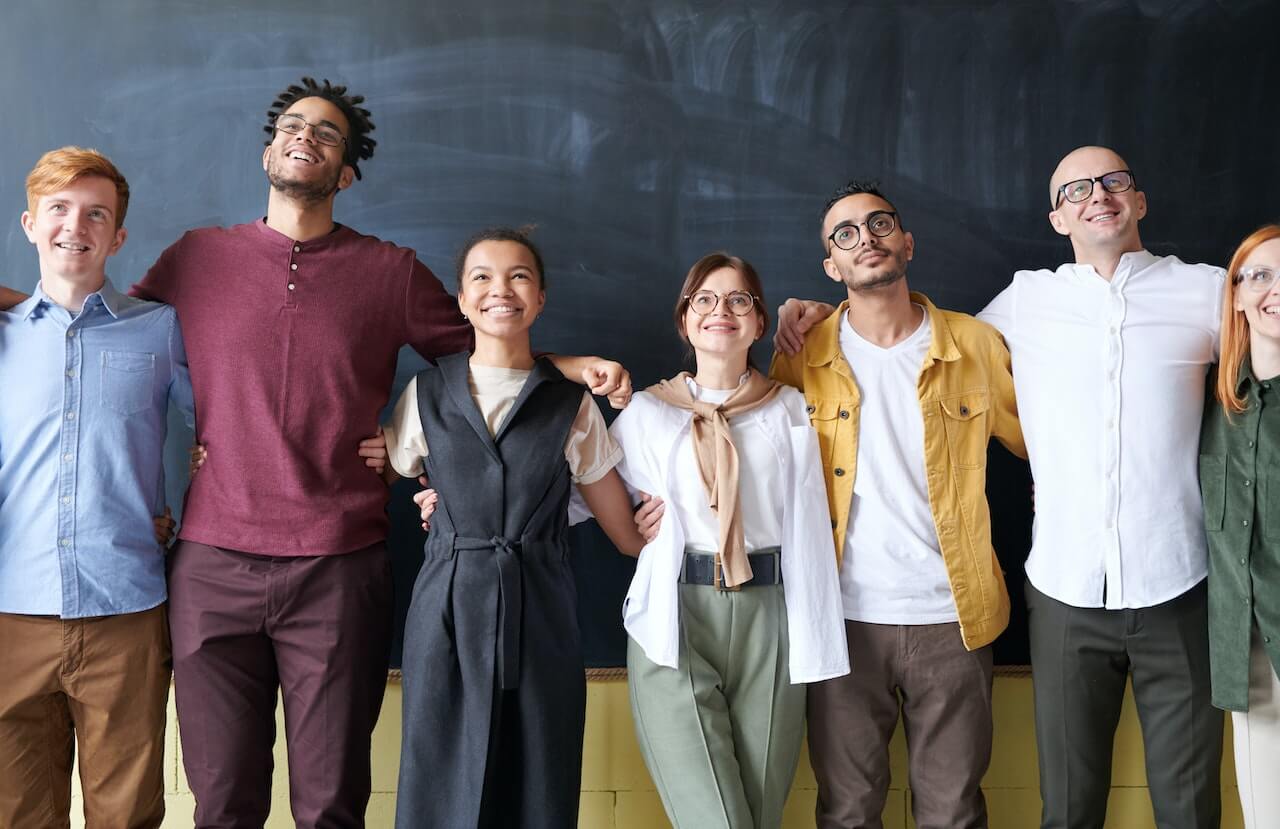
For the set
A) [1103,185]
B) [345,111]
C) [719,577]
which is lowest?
[719,577]

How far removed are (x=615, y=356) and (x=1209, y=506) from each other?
5.15 ft

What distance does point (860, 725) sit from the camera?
7.83 feet

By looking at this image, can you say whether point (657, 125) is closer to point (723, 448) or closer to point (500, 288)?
point (500, 288)

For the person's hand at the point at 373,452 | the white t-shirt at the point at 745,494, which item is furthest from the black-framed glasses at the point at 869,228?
the person's hand at the point at 373,452

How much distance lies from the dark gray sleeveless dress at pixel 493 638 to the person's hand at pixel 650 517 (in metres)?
0.20

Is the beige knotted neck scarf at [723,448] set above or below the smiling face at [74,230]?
below

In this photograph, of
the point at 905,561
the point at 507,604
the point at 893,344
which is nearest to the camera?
the point at 507,604

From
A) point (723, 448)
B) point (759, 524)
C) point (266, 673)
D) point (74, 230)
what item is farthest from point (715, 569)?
point (74, 230)

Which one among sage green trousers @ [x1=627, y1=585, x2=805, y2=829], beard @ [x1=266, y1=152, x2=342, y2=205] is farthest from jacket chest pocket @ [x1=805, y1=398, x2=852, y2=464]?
beard @ [x1=266, y1=152, x2=342, y2=205]

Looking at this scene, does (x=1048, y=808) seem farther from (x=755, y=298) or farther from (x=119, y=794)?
(x=119, y=794)

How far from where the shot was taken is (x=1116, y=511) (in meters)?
2.33

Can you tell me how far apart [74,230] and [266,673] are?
1117mm

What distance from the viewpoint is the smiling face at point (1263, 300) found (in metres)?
2.19

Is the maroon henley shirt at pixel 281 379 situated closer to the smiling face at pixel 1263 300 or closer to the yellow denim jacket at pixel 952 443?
the yellow denim jacket at pixel 952 443
